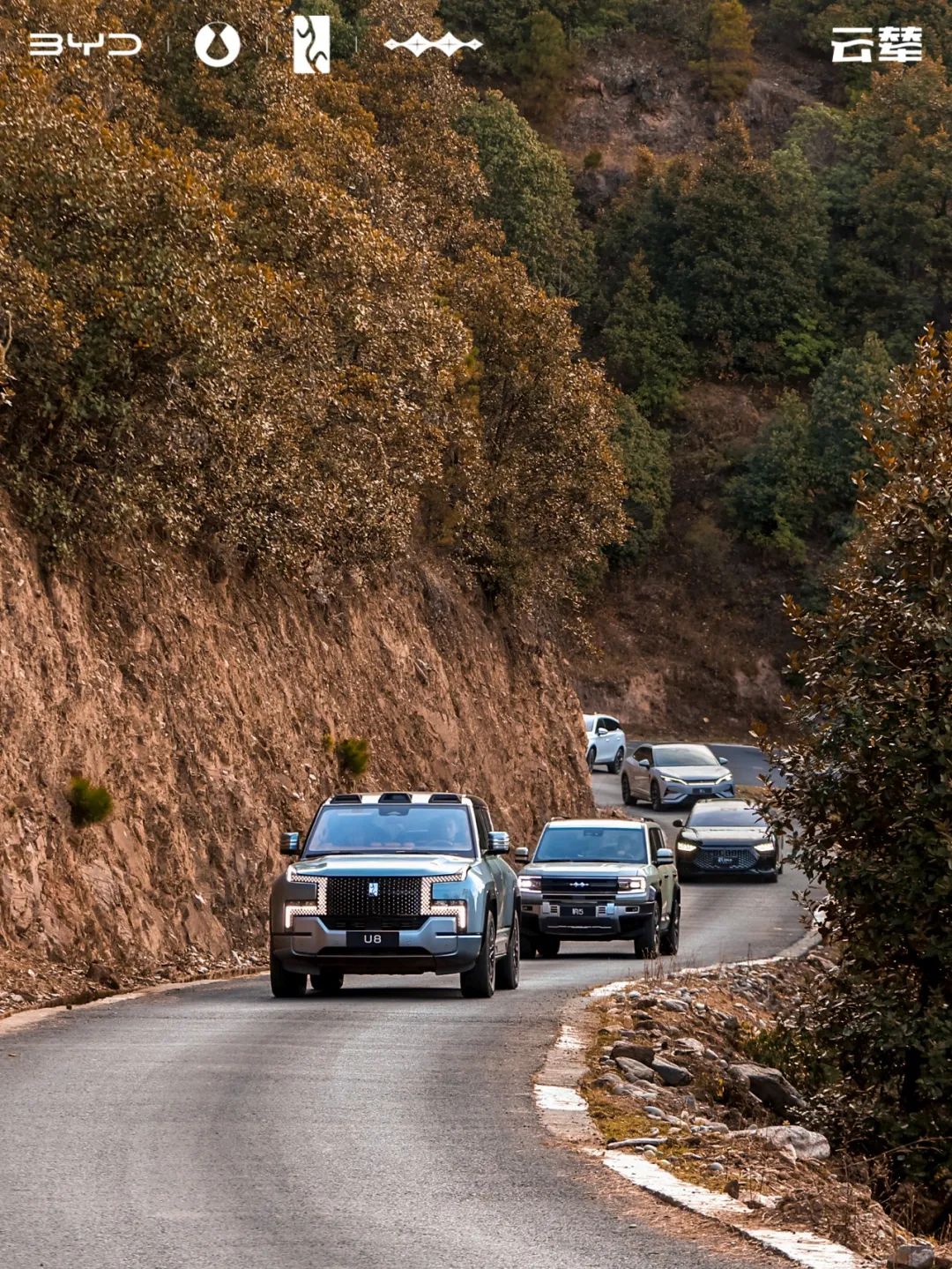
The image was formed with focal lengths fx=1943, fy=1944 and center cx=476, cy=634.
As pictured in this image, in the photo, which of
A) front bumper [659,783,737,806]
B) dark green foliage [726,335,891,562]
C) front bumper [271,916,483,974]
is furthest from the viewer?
dark green foliage [726,335,891,562]

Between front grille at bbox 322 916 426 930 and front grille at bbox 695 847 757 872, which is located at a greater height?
front grille at bbox 322 916 426 930

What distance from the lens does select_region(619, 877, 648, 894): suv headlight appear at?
25.6m

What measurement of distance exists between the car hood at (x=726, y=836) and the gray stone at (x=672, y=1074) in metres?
27.7

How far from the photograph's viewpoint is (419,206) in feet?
149

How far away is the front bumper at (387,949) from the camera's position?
1784 cm

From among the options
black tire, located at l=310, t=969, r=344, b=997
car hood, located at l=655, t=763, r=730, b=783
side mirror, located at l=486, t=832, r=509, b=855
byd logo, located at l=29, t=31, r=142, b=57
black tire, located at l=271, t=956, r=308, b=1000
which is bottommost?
car hood, located at l=655, t=763, r=730, b=783

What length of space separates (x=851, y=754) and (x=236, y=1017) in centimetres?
562

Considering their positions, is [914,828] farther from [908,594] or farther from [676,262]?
[676,262]

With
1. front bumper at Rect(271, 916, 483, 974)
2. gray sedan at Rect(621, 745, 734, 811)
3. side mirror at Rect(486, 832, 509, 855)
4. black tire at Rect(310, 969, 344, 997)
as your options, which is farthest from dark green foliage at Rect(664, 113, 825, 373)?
front bumper at Rect(271, 916, 483, 974)

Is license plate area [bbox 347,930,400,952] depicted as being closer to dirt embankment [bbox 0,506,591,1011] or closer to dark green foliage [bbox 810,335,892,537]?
dirt embankment [bbox 0,506,591,1011]

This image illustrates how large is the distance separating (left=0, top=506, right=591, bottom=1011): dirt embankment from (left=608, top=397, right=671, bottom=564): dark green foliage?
3821 cm

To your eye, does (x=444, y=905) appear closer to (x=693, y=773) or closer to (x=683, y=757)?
(x=693, y=773)

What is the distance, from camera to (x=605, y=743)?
65.3 metres

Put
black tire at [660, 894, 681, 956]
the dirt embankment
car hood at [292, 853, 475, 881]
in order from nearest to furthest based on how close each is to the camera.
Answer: car hood at [292, 853, 475, 881]
the dirt embankment
black tire at [660, 894, 681, 956]
